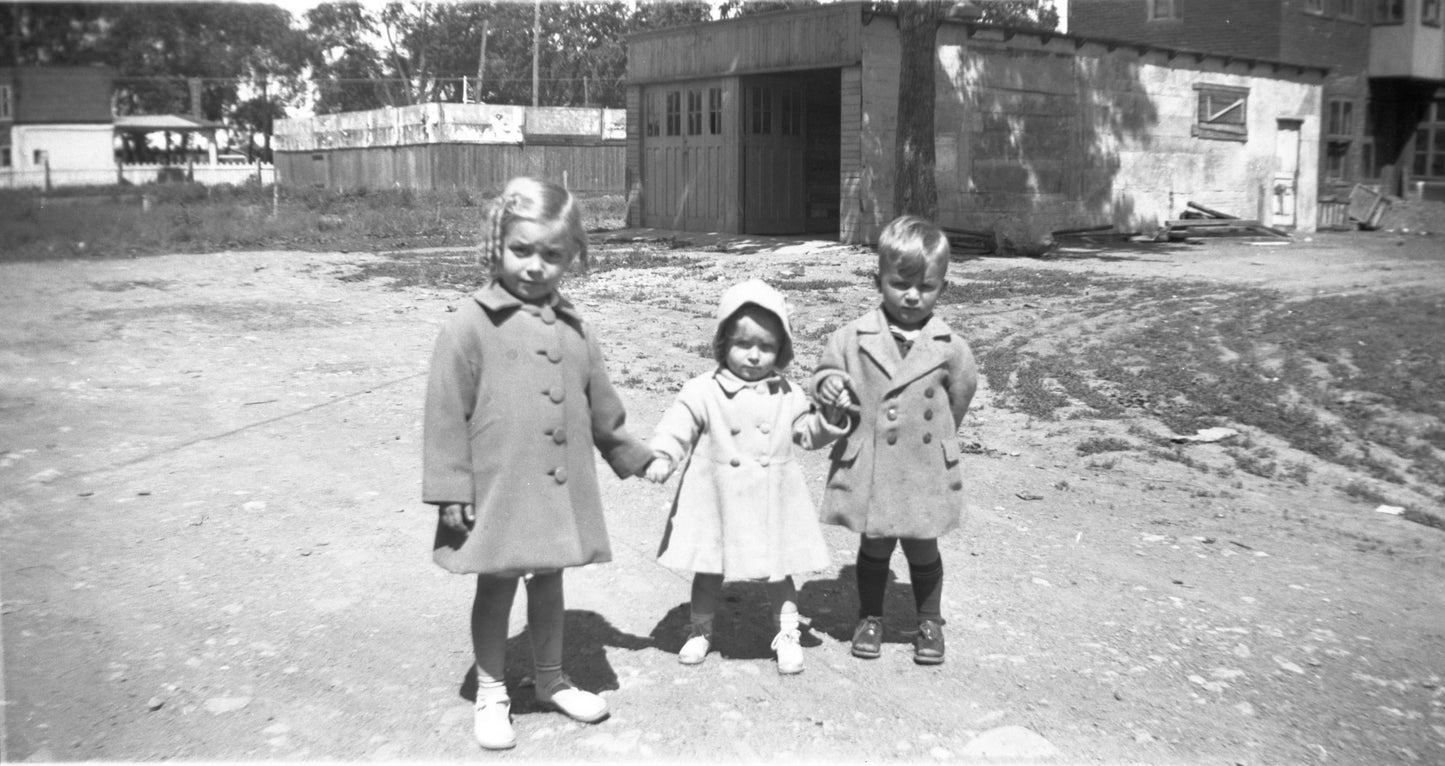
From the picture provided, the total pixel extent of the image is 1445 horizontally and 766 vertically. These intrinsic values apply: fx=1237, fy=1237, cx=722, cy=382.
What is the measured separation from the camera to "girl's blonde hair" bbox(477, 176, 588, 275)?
3350mm

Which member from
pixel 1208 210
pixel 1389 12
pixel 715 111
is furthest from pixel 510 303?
pixel 1389 12

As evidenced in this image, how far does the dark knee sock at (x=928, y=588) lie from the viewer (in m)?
4.07

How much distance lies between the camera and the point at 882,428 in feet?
12.9

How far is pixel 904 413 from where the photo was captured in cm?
394

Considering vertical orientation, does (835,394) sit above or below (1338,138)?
below

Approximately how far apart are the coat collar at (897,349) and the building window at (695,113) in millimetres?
17895

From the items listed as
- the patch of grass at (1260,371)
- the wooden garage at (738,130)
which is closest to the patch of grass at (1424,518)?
the patch of grass at (1260,371)

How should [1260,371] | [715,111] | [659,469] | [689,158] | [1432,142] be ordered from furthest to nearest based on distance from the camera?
1. [1432,142]
2. [689,158]
3. [715,111]
4. [1260,371]
5. [659,469]

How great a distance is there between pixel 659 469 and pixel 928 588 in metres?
1.09

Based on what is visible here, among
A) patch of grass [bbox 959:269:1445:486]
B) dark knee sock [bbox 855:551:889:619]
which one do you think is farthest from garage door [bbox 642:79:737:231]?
dark knee sock [bbox 855:551:889:619]

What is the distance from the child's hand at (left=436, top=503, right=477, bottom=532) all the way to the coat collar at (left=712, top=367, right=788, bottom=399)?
2.97ft

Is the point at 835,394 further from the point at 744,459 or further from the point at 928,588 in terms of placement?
the point at 928,588

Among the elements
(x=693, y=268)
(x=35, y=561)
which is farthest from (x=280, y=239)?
(x=35, y=561)

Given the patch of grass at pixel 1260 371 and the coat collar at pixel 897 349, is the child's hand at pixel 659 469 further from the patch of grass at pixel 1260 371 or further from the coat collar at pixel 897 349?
the patch of grass at pixel 1260 371
